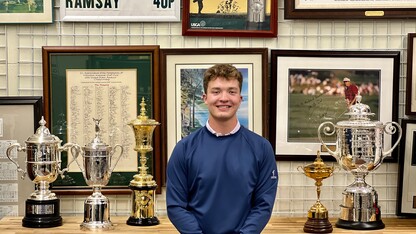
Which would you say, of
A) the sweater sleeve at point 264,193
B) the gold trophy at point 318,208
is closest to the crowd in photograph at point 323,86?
the gold trophy at point 318,208

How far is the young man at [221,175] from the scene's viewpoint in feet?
8.46

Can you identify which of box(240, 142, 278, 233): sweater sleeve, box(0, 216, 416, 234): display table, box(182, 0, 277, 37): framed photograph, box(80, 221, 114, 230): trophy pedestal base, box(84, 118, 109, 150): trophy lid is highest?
box(182, 0, 277, 37): framed photograph

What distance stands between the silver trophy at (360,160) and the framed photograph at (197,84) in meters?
0.40

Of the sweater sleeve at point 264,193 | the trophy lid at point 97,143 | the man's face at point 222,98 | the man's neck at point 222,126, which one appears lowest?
the sweater sleeve at point 264,193

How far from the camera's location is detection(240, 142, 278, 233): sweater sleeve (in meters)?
2.60

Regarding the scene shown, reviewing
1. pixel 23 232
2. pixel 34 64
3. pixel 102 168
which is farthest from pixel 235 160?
pixel 34 64

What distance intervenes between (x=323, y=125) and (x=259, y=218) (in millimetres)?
885

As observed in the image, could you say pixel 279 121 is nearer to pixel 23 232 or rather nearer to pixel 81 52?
pixel 81 52

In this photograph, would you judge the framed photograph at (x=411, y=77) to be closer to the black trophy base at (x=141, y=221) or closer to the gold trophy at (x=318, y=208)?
the gold trophy at (x=318, y=208)

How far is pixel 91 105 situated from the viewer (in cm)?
334

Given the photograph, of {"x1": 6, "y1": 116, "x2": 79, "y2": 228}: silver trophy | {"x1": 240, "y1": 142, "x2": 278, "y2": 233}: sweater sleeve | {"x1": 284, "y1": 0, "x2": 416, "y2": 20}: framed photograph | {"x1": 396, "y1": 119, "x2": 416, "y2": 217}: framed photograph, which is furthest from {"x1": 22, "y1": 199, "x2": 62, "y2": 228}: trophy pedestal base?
{"x1": 396, "y1": 119, "x2": 416, "y2": 217}: framed photograph

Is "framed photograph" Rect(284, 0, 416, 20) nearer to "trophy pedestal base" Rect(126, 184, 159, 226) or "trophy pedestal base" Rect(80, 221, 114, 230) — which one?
"trophy pedestal base" Rect(126, 184, 159, 226)

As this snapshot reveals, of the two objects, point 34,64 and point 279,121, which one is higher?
point 34,64

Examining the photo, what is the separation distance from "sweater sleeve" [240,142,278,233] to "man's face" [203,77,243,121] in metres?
0.20
